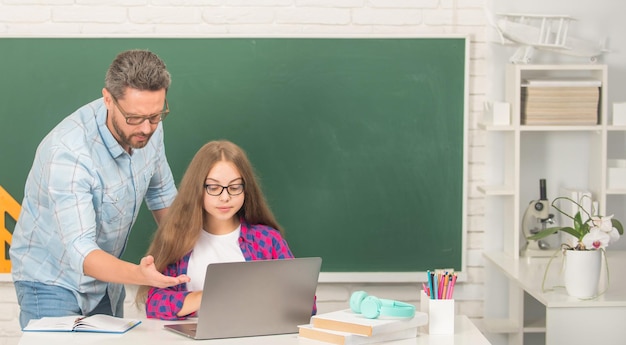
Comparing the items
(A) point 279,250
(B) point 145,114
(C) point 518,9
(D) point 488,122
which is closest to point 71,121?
(B) point 145,114

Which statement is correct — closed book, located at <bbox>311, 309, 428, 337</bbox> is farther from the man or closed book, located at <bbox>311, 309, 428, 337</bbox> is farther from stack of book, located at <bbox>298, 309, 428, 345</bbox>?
the man

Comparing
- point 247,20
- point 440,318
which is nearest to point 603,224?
point 440,318

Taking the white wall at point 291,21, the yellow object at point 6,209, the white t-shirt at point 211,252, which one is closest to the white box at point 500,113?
the white wall at point 291,21

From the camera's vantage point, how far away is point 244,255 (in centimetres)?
251

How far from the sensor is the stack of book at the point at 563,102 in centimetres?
318

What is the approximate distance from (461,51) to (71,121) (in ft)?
5.14

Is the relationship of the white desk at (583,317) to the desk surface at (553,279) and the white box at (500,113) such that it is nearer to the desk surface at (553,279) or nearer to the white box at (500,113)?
the desk surface at (553,279)

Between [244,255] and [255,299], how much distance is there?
0.40 meters

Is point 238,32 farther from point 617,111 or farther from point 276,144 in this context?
point 617,111

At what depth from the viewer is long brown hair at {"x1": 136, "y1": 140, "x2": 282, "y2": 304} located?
96.0 inches

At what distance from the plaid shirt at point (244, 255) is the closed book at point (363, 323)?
0.26 m

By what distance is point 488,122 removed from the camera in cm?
326

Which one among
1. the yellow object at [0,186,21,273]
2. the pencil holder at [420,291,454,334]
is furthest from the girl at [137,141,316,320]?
the yellow object at [0,186,21,273]

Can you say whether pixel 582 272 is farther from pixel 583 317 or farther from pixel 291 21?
pixel 291 21
